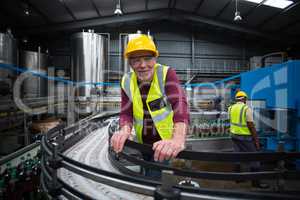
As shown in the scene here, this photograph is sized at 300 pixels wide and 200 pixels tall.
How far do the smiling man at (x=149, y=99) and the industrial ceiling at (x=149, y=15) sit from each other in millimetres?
6901

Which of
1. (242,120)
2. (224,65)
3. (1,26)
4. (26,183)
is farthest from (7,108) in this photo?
(224,65)

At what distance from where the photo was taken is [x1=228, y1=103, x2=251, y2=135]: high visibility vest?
3.31 m

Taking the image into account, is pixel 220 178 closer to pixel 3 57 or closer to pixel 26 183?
pixel 26 183

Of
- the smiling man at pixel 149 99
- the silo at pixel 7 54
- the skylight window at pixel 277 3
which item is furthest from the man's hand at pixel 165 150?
the skylight window at pixel 277 3

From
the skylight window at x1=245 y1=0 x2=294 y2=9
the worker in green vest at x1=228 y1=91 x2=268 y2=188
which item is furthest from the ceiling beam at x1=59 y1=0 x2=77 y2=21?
the skylight window at x1=245 y1=0 x2=294 y2=9

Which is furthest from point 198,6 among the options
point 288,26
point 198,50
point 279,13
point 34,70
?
point 34,70

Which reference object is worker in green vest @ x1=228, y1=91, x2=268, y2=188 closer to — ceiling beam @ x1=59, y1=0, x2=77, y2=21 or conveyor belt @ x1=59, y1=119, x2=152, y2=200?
conveyor belt @ x1=59, y1=119, x2=152, y2=200

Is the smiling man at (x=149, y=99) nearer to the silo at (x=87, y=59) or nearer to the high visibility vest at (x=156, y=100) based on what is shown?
the high visibility vest at (x=156, y=100)

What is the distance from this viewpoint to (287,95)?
3.50 metres

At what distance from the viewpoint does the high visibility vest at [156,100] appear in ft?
3.92

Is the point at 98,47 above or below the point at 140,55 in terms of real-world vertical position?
above

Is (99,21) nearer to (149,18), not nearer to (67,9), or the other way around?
(67,9)

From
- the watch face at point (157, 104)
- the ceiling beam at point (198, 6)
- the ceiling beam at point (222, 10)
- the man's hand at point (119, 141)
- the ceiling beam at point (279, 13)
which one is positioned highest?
the ceiling beam at point (198, 6)

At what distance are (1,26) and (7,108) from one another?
18.9ft
